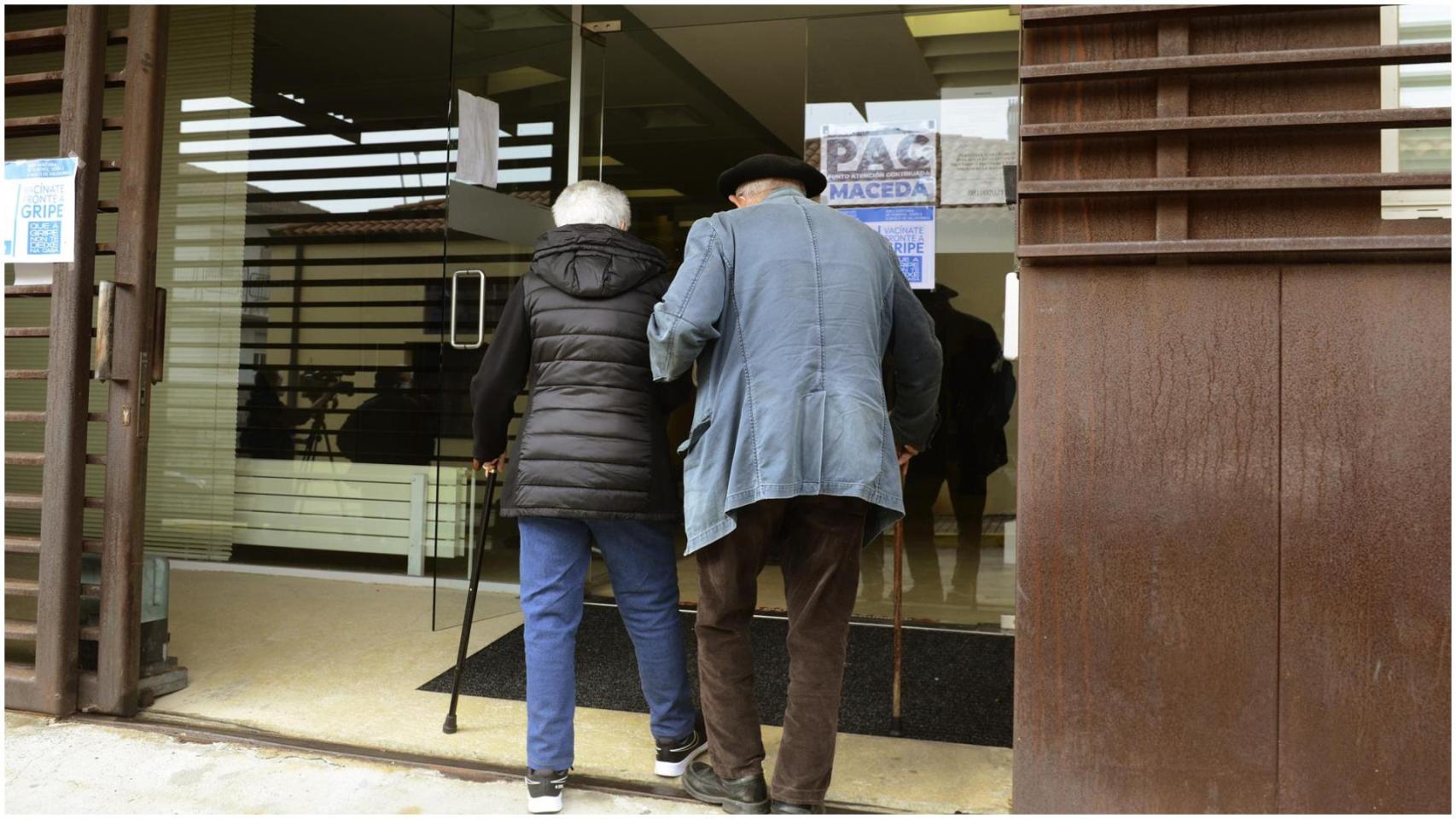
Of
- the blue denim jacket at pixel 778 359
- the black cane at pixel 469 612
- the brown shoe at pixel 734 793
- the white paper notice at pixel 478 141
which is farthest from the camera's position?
the white paper notice at pixel 478 141

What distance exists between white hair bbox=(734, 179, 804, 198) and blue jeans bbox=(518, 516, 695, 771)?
3.01 ft

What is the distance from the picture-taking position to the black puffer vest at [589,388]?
2.56 meters

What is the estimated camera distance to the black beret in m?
2.60

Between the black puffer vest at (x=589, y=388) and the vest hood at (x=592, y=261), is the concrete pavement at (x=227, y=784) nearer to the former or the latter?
the black puffer vest at (x=589, y=388)

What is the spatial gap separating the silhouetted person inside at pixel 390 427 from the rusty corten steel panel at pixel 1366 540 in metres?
4.52

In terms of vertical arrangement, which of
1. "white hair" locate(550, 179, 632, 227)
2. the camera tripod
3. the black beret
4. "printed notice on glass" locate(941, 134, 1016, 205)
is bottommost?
the camera tripod

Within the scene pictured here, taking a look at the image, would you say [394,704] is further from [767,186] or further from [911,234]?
[911,234]

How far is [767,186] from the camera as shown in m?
2.62

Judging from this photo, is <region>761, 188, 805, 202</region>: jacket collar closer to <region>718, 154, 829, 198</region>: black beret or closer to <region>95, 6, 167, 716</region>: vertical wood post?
<region>718, 154, 829, 198</region>: black beret

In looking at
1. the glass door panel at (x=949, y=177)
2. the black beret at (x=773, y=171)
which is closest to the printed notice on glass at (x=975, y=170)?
the glass door panel at (x=949, y=177)

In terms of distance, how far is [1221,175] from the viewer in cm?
234

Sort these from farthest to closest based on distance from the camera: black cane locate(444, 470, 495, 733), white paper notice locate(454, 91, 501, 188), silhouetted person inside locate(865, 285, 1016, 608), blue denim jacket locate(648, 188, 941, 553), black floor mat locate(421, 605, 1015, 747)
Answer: silhouetted person inside locate(865, 285, 1016, 608) → white paper notice locate(454, 91, 501, 188) → black floor mat locate(421, 605, 1015, 747) → black cane locate(444, 470, 495, 733) → blue denim jacket locate(648, 188, 941, 553)

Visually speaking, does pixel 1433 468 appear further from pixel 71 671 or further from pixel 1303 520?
pixel 71 671

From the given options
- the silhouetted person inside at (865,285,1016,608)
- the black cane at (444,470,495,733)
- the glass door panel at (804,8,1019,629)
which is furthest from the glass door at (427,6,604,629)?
the silhouetted person inside at (865,285,1016,608)
